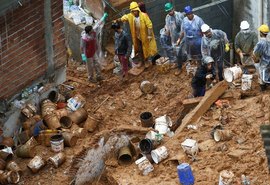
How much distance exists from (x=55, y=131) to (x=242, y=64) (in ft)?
13.8

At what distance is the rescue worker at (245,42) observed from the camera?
15586mm

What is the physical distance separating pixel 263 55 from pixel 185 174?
132 inches

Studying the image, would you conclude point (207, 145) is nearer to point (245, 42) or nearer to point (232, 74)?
point (232, 74)

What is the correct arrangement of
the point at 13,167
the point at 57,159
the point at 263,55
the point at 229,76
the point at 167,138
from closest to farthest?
the point at 13,167, the point at 57,159, the point at 167,138, the point at 263,55, the point at 229,76

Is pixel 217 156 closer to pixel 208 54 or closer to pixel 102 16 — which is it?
pixel 208 54

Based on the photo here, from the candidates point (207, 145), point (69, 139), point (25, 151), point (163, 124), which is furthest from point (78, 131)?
point (207, 145)

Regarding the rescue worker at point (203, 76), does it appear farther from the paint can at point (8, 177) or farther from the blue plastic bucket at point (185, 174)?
the paint can at point (8, 177)

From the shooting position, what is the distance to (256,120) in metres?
13.8

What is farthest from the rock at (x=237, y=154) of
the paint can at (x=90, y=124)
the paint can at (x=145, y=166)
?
the paint can at (x=90, y=124)

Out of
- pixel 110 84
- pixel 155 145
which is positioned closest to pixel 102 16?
pixel 110 84

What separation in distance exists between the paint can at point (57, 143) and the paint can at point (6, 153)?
2.61 feet

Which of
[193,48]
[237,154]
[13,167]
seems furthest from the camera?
[193,48]

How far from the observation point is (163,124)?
1460 cm

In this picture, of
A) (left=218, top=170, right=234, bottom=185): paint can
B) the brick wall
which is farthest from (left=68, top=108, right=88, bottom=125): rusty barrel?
(left=218, top=170, right=234, bottom=185): paint can
